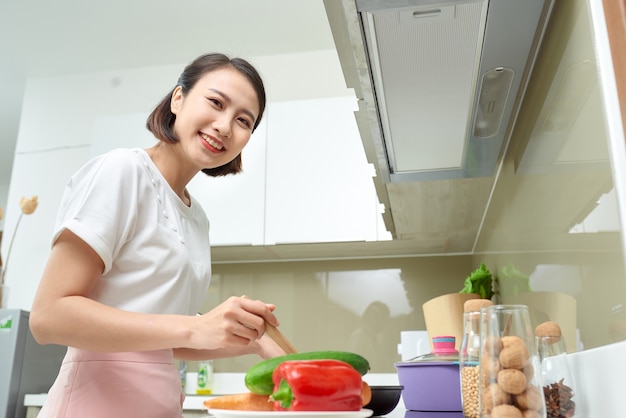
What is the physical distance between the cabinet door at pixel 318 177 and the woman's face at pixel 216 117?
1.31 m

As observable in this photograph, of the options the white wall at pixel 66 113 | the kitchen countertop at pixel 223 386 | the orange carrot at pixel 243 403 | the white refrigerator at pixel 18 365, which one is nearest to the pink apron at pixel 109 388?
the orange carrot at pixel 243 403

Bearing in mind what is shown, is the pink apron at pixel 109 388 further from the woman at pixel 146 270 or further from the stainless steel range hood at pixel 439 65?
the stainless steel range hood at pixel 439 65

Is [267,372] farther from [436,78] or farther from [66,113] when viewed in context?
[66,113]

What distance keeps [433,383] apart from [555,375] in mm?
245

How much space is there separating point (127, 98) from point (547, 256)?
2921mm

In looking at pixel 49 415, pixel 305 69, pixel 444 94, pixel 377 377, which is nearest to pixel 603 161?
pixel 444 94

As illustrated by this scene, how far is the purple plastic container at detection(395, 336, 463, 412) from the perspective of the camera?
3.20ft

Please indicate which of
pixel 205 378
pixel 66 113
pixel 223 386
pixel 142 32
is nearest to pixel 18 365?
pixel 205 378

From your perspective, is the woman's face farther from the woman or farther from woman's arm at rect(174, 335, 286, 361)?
woman's arm at rect(174, 335, 286, 361)

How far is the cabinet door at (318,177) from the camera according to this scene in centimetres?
252

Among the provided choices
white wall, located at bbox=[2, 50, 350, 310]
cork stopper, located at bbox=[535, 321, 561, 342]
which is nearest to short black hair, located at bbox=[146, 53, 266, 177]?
cork stopper, located at bbox=[535, 321, 561, 342]

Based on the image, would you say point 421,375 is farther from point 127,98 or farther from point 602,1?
point 127,98

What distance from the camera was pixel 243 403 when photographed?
0.69 meters

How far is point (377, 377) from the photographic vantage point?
2578mm
